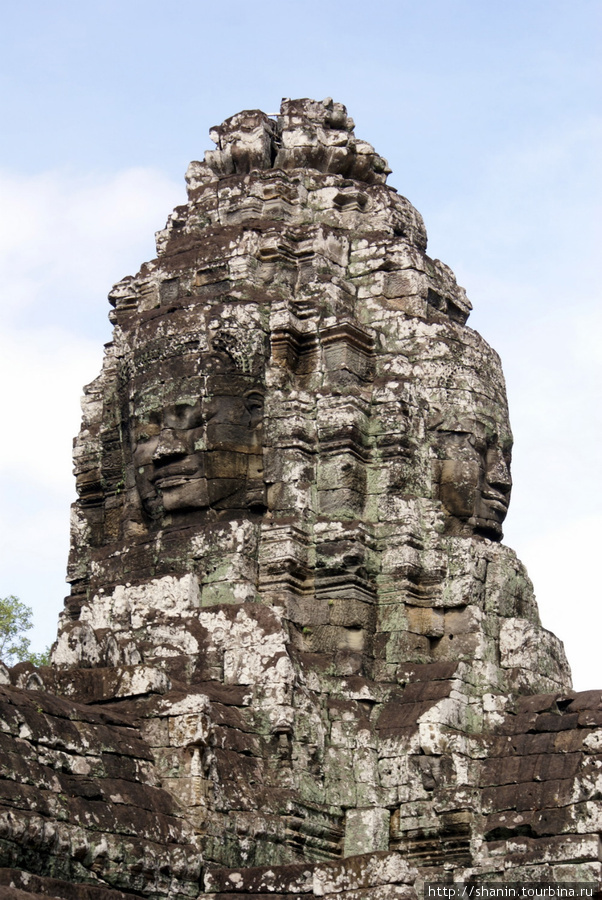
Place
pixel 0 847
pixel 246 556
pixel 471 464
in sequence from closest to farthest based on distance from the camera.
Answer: pixel 0 847, pixel 246 556, pixel 471 464

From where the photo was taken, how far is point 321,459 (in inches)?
703

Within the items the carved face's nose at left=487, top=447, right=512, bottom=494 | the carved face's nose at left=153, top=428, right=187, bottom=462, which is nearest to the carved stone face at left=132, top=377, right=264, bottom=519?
the carved face's nose at left=153, top=428, right=187, bottom=462

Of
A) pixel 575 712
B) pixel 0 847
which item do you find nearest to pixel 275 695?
pixel 575 712

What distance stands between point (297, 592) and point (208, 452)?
1812 millimetres

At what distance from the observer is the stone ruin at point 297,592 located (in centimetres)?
1432

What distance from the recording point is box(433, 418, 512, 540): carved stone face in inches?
717

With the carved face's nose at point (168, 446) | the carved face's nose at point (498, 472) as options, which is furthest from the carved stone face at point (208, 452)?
the carved face's nose at point (498, 472)

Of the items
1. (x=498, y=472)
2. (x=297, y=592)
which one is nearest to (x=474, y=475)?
(x=498, y=472)

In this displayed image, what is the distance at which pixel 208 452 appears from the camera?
1755cm

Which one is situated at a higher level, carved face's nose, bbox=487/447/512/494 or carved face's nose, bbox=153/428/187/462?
carved face's nose, bbox=487/447/512/494

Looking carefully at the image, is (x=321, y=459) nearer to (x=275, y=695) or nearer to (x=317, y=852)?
(x=275, y=695)

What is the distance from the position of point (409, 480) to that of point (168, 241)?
4672 mm

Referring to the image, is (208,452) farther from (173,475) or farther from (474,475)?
(474,475)

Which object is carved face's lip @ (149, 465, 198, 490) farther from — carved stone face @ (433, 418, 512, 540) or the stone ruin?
carved stone face @ (433, 418, 512, 540)
